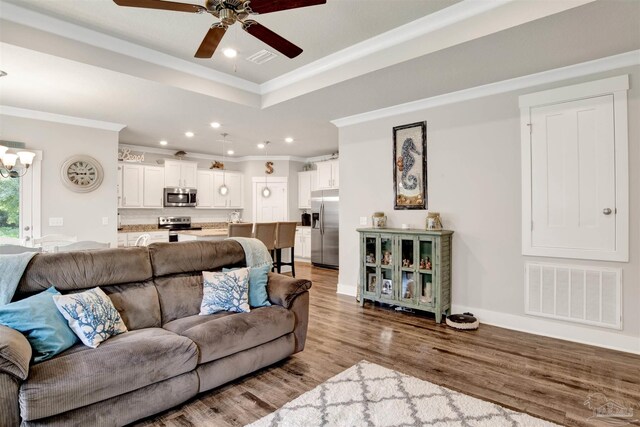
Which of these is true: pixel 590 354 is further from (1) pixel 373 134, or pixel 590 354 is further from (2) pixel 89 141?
(2) pixel 89 141

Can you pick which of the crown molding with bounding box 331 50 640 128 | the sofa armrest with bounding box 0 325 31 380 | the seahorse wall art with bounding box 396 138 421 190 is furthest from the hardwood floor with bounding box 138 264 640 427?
the crown molding with bounding box 331 50 640 128

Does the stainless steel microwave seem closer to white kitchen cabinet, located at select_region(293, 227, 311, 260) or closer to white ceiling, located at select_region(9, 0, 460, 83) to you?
white kitchen cabinet, located at select_region(293, 227, 311, 260)

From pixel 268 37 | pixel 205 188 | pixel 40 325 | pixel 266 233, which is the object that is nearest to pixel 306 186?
pixel 205 188

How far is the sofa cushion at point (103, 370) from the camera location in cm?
162

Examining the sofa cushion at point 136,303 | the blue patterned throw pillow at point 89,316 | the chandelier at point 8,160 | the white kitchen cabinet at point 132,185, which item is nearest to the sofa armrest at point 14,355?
the blue patterned throw pillow at point 89,316

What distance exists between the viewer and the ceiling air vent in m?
3.41

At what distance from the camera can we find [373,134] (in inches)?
190

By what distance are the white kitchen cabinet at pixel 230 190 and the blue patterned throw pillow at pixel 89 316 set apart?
5.99m

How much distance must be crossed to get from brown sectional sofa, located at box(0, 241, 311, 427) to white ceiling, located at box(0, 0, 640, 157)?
192 centimetres

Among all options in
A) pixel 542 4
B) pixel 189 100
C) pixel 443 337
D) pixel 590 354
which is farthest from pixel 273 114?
pixel 590 354

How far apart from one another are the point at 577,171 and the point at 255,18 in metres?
3.31

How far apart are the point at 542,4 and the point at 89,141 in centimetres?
573

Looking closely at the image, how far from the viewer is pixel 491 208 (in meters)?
3.78

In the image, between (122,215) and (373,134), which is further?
(122,215)
